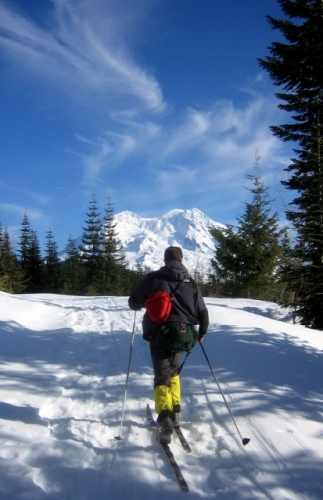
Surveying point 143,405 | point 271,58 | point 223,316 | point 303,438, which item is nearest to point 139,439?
point 143,405

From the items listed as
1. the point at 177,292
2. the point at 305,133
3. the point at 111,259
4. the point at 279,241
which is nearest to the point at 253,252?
the point at 279,241

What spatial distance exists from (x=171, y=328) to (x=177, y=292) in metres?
0.44

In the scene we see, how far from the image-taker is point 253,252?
21297 mm

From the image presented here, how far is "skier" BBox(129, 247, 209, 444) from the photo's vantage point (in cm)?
392

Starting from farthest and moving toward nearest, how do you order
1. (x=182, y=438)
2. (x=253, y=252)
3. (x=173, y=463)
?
(x=253, y=252) → (x=182, y=438) → (x=173, y=463)

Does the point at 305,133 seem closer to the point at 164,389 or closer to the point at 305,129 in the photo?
the point at 305,129

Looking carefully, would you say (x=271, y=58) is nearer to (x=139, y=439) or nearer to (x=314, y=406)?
(x=314, y=406)

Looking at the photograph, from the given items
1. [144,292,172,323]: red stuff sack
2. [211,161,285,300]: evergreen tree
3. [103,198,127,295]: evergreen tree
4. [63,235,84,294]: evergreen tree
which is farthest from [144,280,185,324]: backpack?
[63,235,84,294]: evergreen tree

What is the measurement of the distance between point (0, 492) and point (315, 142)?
42.1 feet

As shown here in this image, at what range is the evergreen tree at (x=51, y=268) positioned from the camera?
45938 mm

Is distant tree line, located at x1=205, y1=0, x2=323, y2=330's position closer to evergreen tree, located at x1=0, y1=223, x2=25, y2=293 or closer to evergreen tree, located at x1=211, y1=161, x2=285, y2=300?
evergreen tree, located at x1=211, y1=161, x2=285, y2=300

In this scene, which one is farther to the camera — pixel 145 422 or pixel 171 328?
pixel 145 422

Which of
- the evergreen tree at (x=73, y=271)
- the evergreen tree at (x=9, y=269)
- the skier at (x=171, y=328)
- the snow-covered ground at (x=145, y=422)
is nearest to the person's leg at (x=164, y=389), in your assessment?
the skier at (x=171, y=328)

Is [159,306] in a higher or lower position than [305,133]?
lower
